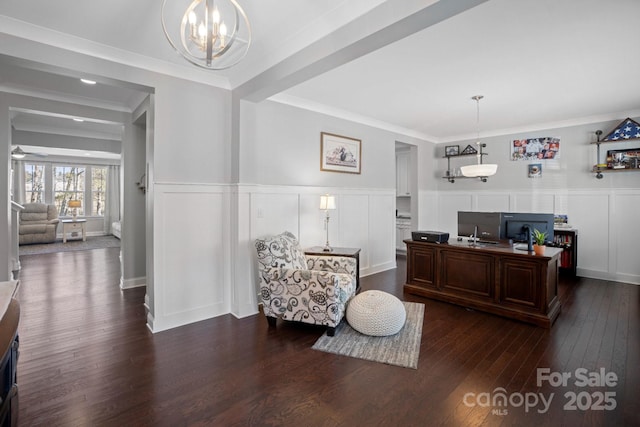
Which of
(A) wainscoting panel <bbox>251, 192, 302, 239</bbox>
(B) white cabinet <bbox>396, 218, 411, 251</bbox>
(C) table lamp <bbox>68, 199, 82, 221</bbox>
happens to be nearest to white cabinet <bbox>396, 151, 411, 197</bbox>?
(B) white cabinet <bbox>396, 218, 411, 251</bbox>

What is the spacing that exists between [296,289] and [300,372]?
832 mm

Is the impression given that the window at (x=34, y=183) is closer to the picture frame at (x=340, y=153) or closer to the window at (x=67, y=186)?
the window at (x=67, y=186)

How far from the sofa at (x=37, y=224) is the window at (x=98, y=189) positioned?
4.83 feet

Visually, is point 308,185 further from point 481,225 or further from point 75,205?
point 75,205

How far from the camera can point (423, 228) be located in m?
6.65

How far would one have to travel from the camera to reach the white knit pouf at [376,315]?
294cm

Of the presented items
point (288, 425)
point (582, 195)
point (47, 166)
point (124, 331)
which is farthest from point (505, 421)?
point (47, 166)

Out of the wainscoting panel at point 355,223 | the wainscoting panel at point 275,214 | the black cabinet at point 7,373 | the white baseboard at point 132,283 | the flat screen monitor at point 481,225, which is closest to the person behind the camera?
the black cabinet at point 7,373

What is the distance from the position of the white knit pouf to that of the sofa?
30.3 feet

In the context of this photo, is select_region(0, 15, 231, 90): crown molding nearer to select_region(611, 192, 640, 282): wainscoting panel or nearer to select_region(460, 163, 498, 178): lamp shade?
select_region(460, 163, 498, 178): lamp shade

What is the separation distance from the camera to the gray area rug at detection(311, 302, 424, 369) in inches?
102

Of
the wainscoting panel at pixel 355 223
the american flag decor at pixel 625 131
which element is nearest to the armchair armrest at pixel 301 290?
the wainscoting panel at pixel 355 223

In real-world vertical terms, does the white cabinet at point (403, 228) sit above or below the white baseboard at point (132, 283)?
above

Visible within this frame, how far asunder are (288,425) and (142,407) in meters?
0.94
